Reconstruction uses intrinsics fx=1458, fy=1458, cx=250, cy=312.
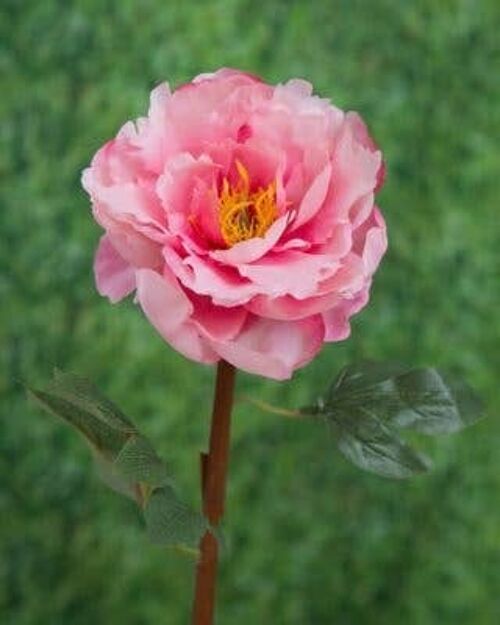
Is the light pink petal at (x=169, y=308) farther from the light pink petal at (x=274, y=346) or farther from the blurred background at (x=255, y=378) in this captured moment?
the blurred background at (x=255, y=378)

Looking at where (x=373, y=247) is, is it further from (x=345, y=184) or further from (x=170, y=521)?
(x=170, y=521)

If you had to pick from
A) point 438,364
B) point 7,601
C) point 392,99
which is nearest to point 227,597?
point 7,601

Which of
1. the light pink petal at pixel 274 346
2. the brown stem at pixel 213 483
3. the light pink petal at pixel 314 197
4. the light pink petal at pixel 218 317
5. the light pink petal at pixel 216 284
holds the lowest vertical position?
the brown stem at pixel 213 483

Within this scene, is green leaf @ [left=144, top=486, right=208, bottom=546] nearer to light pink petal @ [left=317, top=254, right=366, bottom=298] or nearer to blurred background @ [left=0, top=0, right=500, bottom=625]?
light pink petal @ [left=317, top=254, right=366, bottom=298]

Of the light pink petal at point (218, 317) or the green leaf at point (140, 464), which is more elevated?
the light pink petal at point (218, 317)

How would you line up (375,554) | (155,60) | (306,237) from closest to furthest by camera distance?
1. (306,237)
2. (155,60)
3. (375,554)

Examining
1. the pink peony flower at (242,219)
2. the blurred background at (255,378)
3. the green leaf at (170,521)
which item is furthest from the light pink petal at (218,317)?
the blurred background at (255,378)

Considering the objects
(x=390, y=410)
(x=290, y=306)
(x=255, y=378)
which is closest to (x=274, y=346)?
(x=290, y=306)

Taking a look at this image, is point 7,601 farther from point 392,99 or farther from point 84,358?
point 392,99
